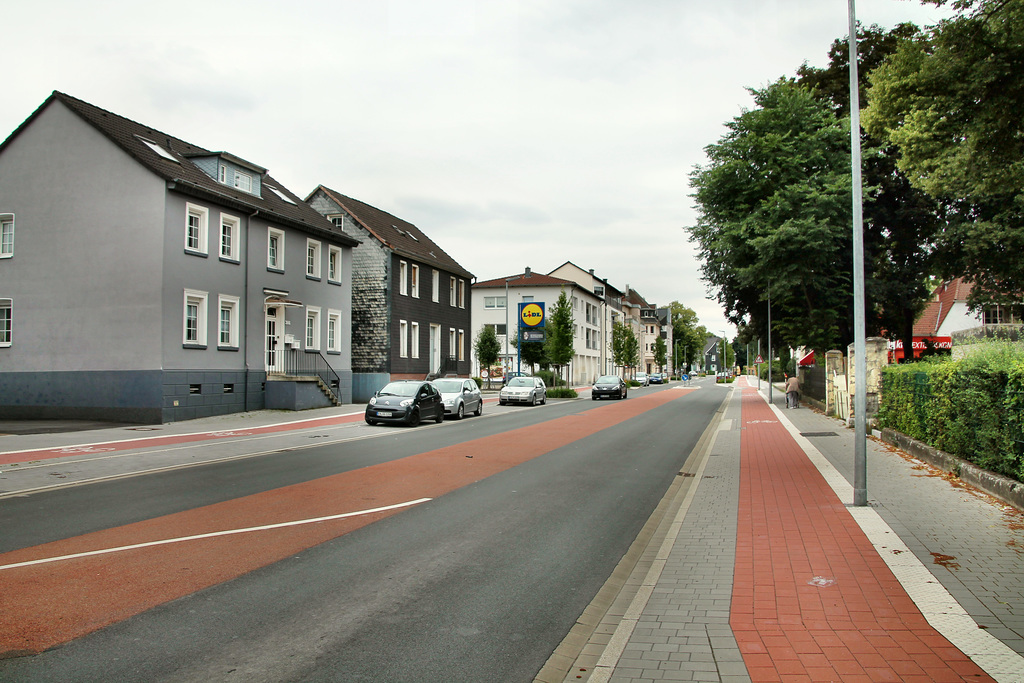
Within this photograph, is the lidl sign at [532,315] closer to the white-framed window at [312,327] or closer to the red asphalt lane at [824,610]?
the white-framed window at [312,327]

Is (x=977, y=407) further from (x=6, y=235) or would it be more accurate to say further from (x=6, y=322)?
(x=6, y=235)

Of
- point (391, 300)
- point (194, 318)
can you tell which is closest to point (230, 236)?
point (194, 318)

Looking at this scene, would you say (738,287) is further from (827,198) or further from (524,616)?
(524,616)

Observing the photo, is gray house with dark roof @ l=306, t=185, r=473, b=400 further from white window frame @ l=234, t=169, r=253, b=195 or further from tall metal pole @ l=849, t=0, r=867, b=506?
tall metal pole @ l=849, t=0, r=867, b=506

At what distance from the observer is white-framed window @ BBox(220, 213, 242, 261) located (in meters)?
26.1

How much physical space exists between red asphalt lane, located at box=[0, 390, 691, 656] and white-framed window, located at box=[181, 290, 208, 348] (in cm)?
1439

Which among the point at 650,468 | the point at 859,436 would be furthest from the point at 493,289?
the point at 859,436

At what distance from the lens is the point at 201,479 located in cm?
1168

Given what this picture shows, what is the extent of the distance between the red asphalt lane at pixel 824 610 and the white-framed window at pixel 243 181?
25.5 meters

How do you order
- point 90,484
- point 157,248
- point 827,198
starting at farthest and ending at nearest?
point 827,198 → point 157,248 → point 90,484

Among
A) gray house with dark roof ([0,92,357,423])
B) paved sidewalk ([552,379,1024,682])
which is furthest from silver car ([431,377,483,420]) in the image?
paved sidewalk ([552,379,1024,682])

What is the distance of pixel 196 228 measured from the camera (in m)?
25.1

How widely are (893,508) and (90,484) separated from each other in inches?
453

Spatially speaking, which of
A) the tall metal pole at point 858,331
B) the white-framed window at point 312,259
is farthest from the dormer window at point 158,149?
the tall metal pole at point 858,331
